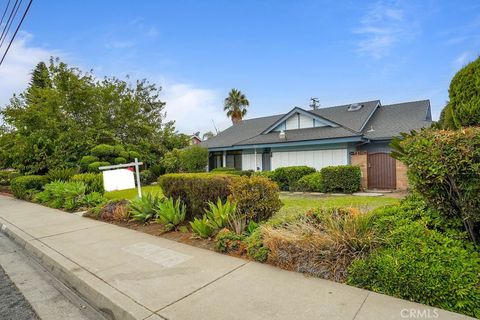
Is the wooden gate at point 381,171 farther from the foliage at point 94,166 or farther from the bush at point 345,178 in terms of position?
the foliage at point 94,166

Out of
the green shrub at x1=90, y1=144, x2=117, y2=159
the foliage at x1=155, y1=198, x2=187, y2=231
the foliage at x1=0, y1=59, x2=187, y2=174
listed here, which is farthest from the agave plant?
the green shrub at x1=90, y1=144, x2=117, y2=159

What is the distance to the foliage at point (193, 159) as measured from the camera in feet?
66.7

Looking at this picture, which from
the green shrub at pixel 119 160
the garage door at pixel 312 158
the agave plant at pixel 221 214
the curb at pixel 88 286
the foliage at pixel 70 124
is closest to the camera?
the curb at pixel 88 286

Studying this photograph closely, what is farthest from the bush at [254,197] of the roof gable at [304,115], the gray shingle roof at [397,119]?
the roof gable at [304,115]

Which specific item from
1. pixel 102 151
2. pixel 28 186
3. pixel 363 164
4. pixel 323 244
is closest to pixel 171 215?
pixel 323 244

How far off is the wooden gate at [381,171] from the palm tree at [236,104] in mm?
25463

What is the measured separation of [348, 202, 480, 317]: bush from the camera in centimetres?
272

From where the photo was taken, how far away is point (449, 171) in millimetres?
2900

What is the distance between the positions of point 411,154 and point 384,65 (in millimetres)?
11537

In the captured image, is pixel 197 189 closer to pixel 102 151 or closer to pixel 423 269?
pixel 423 269

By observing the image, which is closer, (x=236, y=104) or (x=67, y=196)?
(x=67, y=196)

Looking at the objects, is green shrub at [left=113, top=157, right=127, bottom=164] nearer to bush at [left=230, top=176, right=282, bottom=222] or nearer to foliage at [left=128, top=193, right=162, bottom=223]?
foliage at [left=128, top=193, right=162, bottom=223]

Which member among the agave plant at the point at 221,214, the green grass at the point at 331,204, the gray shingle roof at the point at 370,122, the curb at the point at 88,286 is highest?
the gray shingle roof at the point at 370,122

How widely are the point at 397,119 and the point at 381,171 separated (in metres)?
5.32
